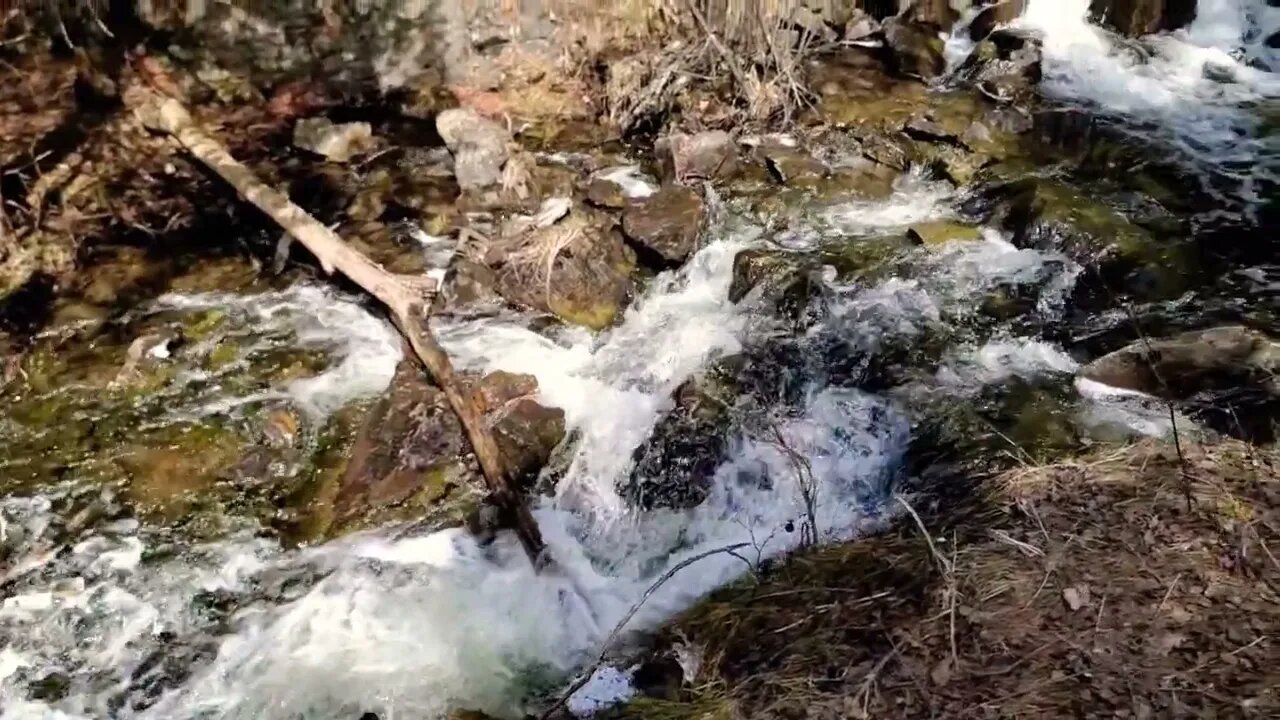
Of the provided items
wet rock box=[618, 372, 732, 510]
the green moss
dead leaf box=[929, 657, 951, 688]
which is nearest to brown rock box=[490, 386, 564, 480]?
wet rock box=[618, 372, 732, 510]

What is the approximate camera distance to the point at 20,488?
4883 mm

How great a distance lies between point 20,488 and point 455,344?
2.18m

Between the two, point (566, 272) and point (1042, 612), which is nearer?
point (1042, 612)

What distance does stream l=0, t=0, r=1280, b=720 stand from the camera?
4.23 meters

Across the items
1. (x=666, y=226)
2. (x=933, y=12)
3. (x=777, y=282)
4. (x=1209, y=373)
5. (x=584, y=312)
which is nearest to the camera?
(x=1209, y=373)

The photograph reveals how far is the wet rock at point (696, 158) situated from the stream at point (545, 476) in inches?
19.8

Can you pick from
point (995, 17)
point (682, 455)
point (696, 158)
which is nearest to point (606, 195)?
point (696, 158)

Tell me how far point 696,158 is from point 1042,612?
4.80m

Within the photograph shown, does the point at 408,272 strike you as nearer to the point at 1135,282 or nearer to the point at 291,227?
the point at 291,227

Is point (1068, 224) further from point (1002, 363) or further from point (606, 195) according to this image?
point (606, 195)

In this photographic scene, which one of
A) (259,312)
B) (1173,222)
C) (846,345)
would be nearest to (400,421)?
(259,312)

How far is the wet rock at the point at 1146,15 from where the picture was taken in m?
8.81

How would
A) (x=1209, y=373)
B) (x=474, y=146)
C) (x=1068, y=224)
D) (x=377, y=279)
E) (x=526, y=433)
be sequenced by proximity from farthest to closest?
(x=474, y=146)
(x=1068, y=224)
(x=377, y=279)
(x=526, y=433)
(x=1209, y=373)

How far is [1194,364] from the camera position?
4.87m
